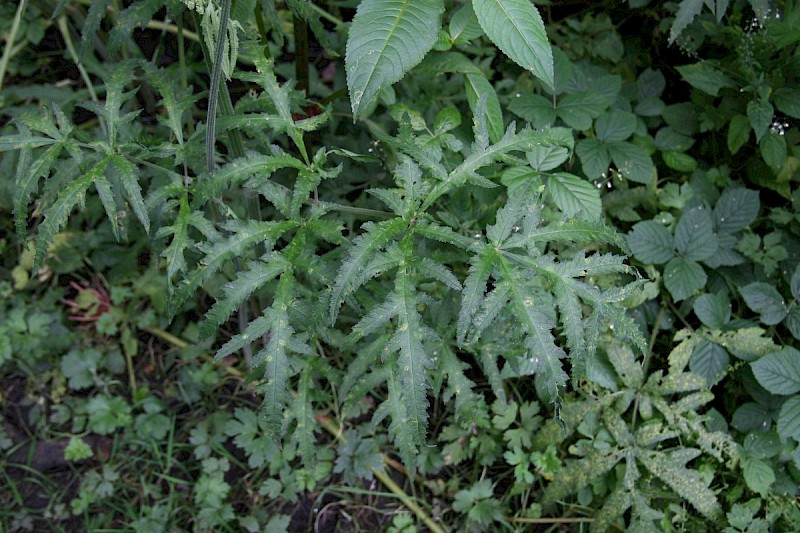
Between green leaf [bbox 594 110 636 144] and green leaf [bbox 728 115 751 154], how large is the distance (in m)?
0.35

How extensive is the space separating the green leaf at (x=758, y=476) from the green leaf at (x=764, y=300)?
448 millimetres

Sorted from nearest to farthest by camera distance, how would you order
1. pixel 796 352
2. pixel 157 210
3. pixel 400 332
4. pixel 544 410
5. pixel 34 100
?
pixel 400 332 → pixel 157 210 → pixel 796 352 → pixel 544 410 → pixel 34 100

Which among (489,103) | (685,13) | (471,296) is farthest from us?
(685,13)

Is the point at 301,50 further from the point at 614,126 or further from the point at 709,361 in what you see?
the point at 709,361

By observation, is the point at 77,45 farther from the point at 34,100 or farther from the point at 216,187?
the point at 216,187

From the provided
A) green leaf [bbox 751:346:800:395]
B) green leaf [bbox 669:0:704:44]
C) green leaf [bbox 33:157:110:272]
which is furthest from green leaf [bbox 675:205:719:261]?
green leaf [bbox 33:157:110:272]


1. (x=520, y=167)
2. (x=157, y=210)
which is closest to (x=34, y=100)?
(x=157, y=210)

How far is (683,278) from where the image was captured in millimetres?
2201

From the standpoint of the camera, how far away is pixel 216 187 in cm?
147

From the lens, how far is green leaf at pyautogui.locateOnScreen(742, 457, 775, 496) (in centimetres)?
208

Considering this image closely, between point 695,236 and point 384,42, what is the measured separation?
56.3 inches

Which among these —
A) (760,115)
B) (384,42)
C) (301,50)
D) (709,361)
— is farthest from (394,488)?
(760,115)

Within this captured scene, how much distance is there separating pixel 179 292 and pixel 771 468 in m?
1.89

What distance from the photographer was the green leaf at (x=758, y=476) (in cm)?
208
